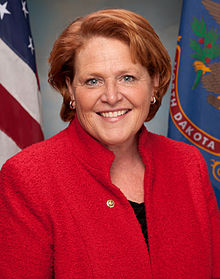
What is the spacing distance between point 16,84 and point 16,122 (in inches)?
8.7

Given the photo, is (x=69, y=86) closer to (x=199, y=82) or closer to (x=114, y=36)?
(x=114, y=36)

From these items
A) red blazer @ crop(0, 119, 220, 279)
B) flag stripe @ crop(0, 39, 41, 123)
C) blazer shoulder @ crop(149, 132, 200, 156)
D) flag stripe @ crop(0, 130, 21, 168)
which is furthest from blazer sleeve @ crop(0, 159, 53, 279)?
flag stripe @ crop(0, 39, 41, 123)

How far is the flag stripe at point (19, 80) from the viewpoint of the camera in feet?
6.24

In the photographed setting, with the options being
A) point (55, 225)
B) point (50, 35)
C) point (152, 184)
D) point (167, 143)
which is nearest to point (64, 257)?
point (55, 225)

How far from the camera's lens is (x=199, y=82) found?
206 cm

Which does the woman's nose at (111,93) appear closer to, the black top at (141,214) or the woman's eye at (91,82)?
the woman's eye at (91,82)

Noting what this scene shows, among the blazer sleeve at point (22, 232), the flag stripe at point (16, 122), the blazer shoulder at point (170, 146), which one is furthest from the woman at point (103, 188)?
the flag stripe at point (16, 122)

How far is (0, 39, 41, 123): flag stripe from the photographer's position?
1901mm

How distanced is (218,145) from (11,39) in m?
1.35

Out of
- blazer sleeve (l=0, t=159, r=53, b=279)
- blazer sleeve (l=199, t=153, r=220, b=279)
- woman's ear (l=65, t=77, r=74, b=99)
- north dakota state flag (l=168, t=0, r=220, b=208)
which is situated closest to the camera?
blazer sleeve (l=0, t=159, r=53, b=279)

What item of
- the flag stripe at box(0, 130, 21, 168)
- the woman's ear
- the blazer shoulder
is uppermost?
the woman's ear

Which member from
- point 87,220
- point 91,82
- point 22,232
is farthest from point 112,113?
point 22,232

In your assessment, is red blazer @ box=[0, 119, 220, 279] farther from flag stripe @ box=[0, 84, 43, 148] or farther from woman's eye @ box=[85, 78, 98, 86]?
flag stripe @ box=[0, 84, 43, 148]

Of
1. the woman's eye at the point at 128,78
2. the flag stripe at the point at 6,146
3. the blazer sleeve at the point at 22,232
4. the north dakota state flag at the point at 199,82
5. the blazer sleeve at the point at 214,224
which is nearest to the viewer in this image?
the blazer sleeve at the point at 22,232
